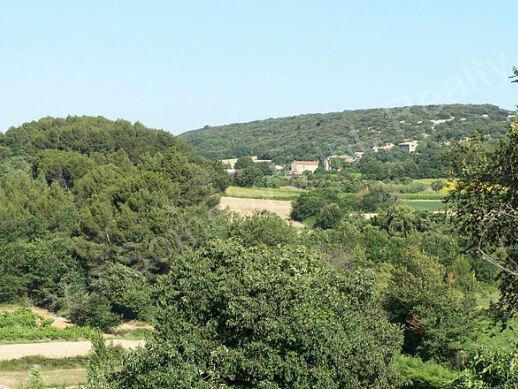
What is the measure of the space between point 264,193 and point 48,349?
157ft

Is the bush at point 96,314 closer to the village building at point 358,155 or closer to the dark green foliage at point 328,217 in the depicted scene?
the dark green foliage at point 328,217

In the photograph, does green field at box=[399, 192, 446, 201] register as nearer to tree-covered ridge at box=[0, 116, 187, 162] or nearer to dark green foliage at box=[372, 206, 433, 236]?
dark green foliage at box=[372, 206, 433, 236]

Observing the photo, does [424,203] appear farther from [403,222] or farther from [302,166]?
[302,166]

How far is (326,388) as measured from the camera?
1138cm

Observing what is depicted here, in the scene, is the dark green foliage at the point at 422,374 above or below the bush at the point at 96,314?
above

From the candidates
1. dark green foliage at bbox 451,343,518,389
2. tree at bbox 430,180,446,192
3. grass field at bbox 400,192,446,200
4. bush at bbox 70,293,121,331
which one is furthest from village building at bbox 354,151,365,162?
dark green foliage at bbox 451,343,518,389

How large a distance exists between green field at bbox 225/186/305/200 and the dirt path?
4201 centimetres

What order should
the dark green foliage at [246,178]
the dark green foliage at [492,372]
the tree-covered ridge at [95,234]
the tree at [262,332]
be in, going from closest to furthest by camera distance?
the dark green foliage at [492,372] → the tree at [262,332] → the tree-covered ridge at [95,234] → the dark green foliage at [246,178]

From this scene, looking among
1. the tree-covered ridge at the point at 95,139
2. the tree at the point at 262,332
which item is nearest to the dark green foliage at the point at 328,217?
the tree-covered ridge at the point at 95,139

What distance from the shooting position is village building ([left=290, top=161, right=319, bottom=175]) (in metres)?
98.9

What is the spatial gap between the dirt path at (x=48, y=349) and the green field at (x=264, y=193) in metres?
42.0

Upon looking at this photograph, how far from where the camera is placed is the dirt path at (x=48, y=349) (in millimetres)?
24375

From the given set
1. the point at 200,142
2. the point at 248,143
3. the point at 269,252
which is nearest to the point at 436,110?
the point at 248,143

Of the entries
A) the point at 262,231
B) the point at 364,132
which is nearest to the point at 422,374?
the point at 262,231
